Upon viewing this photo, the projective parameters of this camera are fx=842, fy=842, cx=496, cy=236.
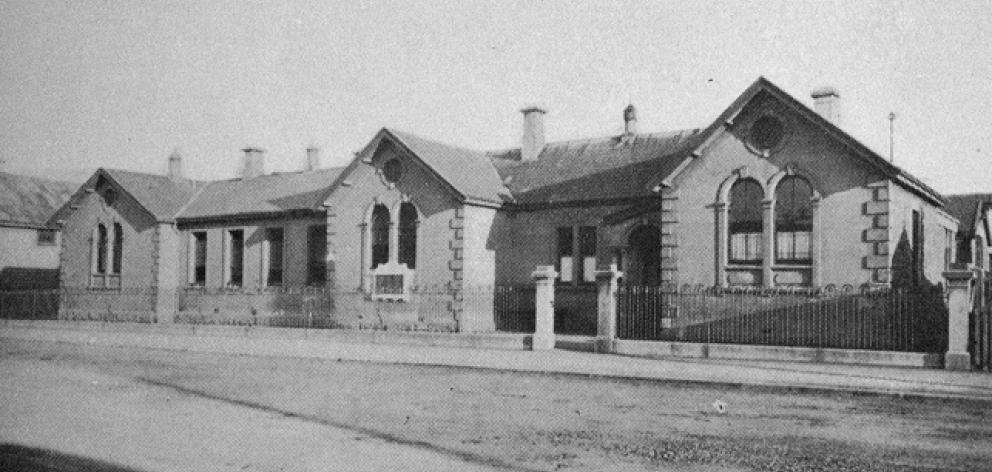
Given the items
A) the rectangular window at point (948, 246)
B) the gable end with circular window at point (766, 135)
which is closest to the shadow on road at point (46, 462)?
the gable end with circular window at point (766, 135)

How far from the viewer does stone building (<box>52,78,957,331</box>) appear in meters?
19.5

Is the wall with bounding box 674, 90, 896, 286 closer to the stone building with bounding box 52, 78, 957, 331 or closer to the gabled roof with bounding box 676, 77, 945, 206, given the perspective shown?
the stone building with bounding box 52, 78, 957, 331

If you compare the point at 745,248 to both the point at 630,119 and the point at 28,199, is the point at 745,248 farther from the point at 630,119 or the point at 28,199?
the point at 28,199

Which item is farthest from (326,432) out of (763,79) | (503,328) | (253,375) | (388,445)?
(503,328)

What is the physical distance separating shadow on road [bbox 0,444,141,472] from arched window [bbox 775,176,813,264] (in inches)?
639

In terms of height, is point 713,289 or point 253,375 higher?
point 713,289

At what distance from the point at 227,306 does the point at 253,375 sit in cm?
1748

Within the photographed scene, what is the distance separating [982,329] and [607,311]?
24.4 feet

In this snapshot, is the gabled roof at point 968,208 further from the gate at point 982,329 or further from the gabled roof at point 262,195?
the gabled roof at point 262,195

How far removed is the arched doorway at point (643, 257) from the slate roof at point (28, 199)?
3023 cm

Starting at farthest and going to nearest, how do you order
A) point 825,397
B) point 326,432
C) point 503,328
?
point 503,328, point 825,397, point 326,432

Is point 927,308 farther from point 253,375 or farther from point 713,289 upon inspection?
point 253,375

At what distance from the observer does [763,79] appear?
781 inches

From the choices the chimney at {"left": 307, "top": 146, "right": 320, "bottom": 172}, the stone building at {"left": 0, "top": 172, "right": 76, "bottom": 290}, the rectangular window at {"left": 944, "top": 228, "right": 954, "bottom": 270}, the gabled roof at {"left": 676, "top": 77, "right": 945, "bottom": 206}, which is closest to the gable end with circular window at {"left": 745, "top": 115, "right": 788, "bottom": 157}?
the gabled roof at {"left": 676, "top": 77, "right": 945, "bottom": 206}
